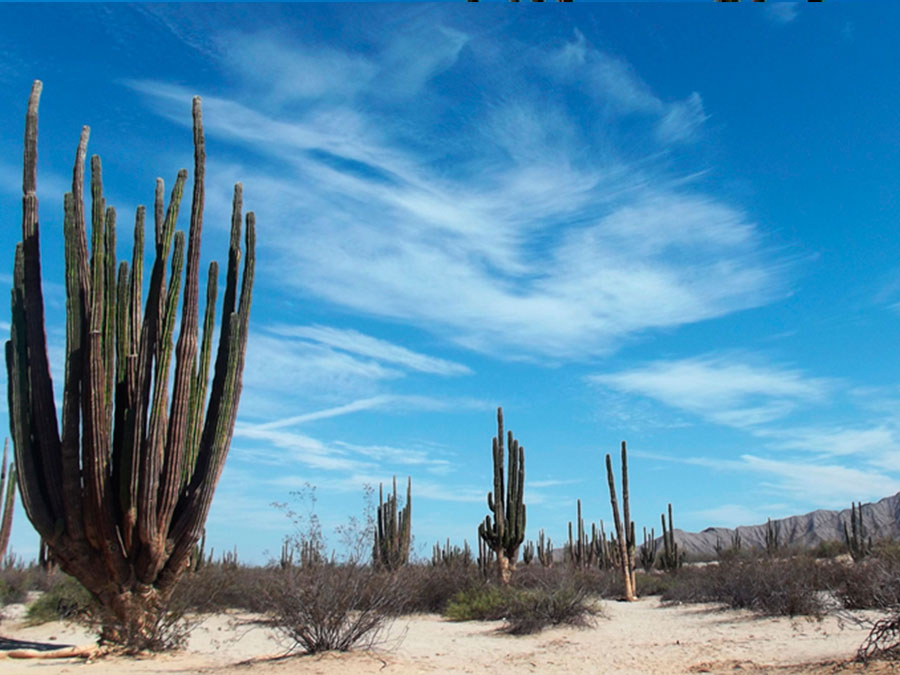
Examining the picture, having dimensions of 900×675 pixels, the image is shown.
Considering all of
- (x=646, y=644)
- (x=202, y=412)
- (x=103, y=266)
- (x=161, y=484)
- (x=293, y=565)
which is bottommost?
(x=646, y=644)

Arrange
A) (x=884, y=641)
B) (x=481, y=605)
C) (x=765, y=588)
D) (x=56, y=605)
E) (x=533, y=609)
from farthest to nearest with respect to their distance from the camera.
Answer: (x=56, y=605) → (x=481, y=605) → (x=765, y=588) → (x=533, y=609) → (x=884, y=641)

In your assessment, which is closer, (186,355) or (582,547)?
(186,355)

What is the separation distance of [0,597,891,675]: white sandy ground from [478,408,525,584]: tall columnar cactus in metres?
4.27

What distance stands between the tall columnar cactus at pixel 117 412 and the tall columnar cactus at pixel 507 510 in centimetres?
1104

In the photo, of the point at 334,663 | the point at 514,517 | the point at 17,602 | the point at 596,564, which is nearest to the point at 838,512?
the point at 596,564

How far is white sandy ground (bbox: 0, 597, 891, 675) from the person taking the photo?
9023 mm

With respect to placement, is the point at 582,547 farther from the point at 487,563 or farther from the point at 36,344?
the point at 36,344

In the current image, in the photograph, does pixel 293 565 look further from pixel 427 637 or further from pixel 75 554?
pixel 427 637

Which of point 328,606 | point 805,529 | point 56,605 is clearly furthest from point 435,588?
point 805,529

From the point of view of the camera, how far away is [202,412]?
1062cm

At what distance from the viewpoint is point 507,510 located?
20.5 metres

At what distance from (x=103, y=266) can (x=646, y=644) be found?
9257mm

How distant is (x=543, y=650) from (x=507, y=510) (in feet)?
30.2

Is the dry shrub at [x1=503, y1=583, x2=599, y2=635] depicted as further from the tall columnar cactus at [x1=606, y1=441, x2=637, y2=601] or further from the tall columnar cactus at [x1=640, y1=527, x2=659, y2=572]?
the tall columnar cactus at [x1=640, y1=527, x2=659, y2=572]
